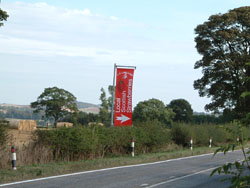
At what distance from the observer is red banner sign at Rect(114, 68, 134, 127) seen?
2378 centimetres

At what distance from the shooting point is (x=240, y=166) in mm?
3465

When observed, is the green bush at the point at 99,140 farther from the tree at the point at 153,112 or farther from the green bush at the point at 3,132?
the tree at the point at 153,112

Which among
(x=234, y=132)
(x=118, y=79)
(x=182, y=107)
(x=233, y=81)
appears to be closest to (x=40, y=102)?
(x=182, y=107)

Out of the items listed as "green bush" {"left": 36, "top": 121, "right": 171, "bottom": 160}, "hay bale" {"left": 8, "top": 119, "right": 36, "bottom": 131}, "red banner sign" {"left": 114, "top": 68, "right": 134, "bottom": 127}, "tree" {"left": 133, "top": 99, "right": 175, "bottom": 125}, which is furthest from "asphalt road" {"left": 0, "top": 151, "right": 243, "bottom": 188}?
"tree" {"left": 133, "top": 99, "right": 175, "bottom": 125}

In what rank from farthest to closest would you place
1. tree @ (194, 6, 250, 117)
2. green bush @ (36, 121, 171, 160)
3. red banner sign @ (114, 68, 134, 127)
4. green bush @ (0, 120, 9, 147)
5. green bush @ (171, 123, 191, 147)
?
tree @ (194, 6, 250, 117), green bush @ (171, 123, 191, 147), red banner sign @ (114, 68, 134, 127), green bush @ (36, 121, 171, 160), green bush @ (0, 120, 9, 147)

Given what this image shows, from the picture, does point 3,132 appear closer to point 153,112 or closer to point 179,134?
point 179,134

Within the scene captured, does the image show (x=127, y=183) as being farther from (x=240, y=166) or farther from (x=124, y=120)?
(x=124, y=120)

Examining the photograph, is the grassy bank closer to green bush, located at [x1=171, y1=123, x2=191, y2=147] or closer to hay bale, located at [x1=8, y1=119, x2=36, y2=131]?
green bush, located at [x1=171, y1=123, x2=191, y2=147]

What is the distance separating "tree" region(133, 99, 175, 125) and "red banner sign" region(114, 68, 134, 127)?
254 ft

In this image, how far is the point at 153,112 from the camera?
342 ft

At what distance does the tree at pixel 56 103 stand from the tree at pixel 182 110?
1051 inches

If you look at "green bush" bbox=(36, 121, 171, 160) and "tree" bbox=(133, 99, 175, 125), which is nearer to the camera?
"green bush" bbox=(36, 121, 171, 160)

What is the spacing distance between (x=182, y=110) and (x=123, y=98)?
83.2 m

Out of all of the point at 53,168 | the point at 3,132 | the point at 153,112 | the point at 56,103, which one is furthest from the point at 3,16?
the point at 153,112
